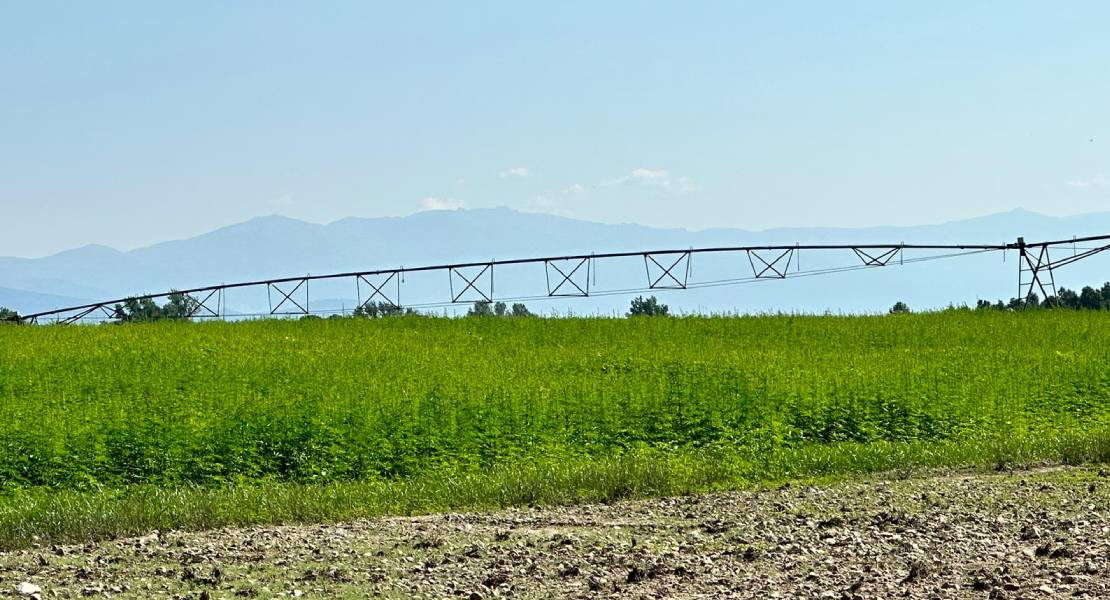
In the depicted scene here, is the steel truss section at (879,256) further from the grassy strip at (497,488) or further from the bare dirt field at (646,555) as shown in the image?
the bare dirt field at (646,555)

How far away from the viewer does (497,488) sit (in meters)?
16.7

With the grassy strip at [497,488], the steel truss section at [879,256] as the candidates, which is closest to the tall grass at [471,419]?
the grassy strip at [497,488]

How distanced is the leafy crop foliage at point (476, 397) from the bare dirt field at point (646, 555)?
582 cm

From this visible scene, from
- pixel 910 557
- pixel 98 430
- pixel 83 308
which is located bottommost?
pixel 910 557

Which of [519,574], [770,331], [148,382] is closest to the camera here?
[519,574]

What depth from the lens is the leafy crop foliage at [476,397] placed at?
2047cm

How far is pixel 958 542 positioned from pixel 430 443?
34.2ft

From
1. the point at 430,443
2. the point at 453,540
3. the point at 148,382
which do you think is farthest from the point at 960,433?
the point at 148,382

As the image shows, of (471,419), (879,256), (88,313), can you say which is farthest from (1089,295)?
(471,419)

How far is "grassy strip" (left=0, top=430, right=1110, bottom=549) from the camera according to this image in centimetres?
1509

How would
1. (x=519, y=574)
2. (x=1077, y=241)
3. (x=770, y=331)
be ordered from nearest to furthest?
(x=519, y=574) < (x=770, y=331) < (x=1077, y=241)

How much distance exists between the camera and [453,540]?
42.0 ft

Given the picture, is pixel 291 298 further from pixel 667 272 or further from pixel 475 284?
pixel 667 272

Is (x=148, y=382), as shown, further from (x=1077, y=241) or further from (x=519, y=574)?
(x=1077, y=241)
